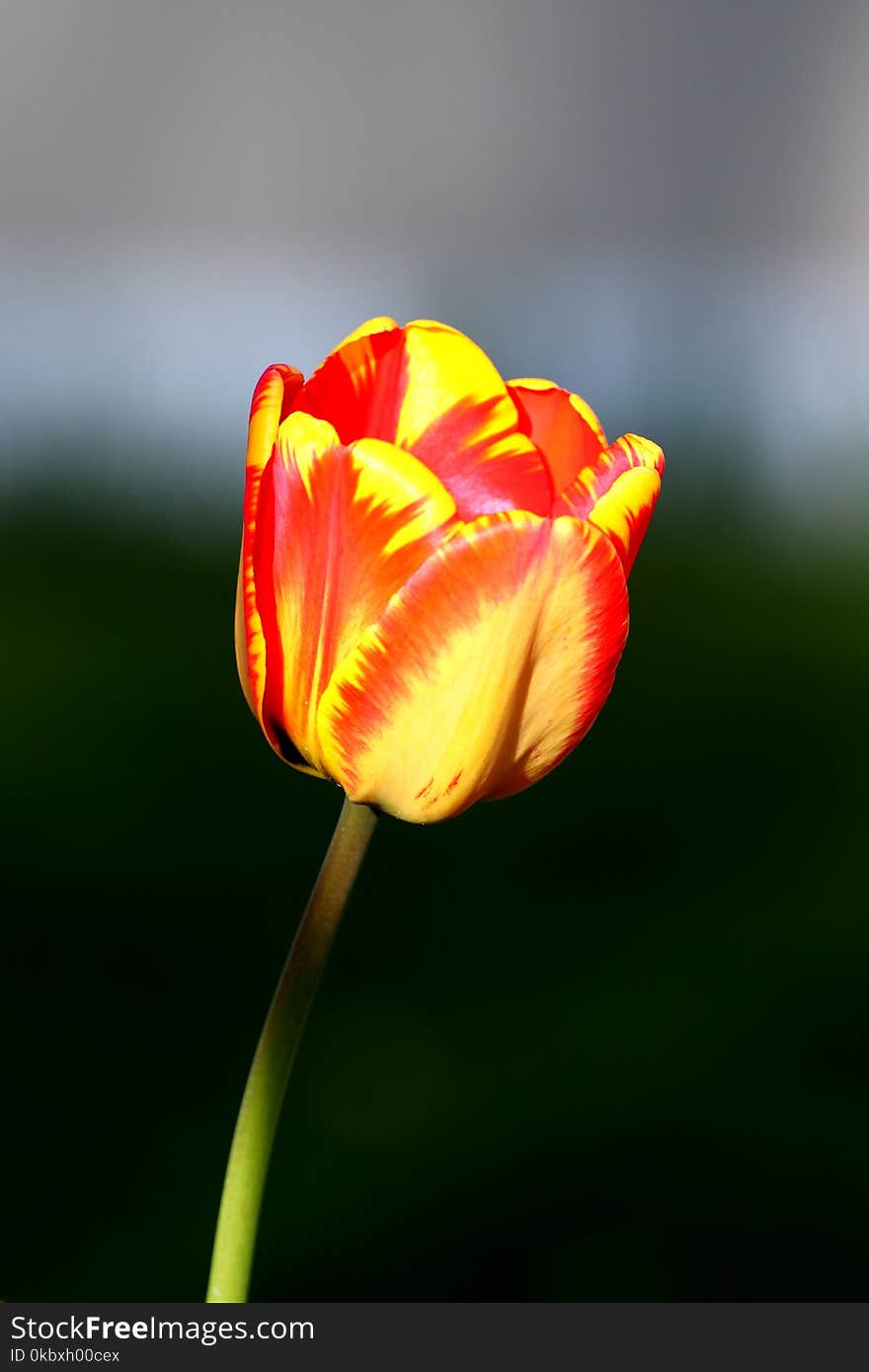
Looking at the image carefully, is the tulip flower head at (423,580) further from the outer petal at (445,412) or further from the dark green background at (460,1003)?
the dark green background at (460,1003)

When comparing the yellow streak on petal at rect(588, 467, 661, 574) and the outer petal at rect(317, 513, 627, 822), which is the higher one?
the yellow streak on petal at rect(588, 467, 661, 574)

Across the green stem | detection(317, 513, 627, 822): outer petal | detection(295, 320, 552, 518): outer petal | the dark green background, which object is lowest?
the green stem

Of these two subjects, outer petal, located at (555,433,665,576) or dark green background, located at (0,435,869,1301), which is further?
dark green background, located at (0,435,869,1301)

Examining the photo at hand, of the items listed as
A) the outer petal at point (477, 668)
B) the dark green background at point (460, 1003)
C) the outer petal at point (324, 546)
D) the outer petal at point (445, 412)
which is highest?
the dark green background at point (460, 1003)

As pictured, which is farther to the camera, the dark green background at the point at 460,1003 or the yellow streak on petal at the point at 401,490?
the dark green background at the point at 460,1003

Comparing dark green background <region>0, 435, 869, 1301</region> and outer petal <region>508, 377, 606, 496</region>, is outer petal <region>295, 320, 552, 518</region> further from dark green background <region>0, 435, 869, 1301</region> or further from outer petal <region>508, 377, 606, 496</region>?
dark green background <region>0, 435, 869, 1301</region>

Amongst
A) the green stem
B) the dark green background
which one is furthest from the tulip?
the dark green background

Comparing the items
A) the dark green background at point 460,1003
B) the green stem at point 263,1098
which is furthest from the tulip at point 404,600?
the dark green background at point 460,1003

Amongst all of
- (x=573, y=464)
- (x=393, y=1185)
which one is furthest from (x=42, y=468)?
(x=573, y=464)
